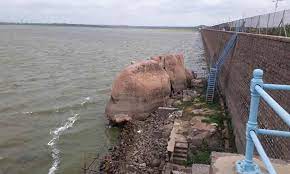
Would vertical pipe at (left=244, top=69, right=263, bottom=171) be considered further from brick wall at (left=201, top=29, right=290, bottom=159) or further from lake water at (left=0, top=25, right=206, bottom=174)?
lake water at (left=0, top=25, right=206, bottom=174)

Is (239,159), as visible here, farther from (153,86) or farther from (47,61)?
(47,61)

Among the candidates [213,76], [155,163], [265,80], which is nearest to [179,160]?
[155,163]

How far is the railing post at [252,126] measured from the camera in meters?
3.00

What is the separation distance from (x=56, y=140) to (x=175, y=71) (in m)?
11.9

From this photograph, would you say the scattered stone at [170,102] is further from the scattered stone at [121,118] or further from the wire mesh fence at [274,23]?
the wire mesh fence at [274,23]

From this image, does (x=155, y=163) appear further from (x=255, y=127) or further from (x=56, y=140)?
(x=255, y=127)

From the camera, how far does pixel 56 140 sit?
20.1m

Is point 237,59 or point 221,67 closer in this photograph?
point 237,59

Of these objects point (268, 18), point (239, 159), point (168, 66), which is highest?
point (268, 18)

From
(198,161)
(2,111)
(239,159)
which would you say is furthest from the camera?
(2,111)

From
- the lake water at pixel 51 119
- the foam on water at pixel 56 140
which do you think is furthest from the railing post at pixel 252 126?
the foam on water at pixel 56 140

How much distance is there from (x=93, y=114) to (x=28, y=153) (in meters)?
7.64

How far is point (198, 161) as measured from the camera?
563 inches

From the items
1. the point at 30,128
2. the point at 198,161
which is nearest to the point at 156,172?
the point at 198,161
